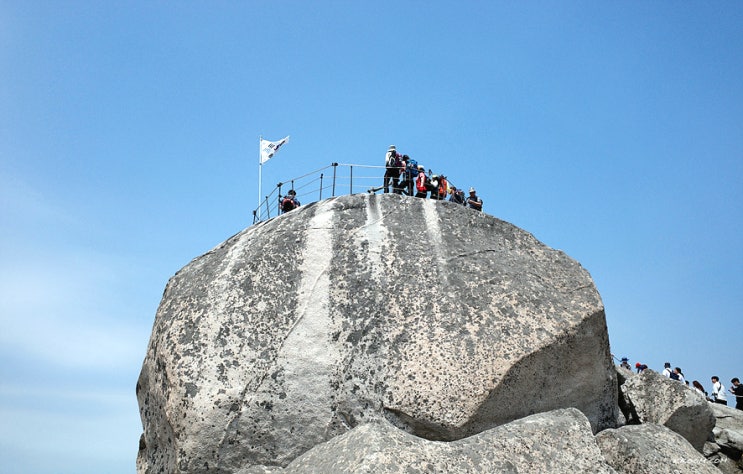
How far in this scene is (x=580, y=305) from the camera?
10.4 meters

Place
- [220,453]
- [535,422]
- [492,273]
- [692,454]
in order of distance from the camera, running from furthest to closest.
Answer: [492,273] → [692,454] → [220,453] → [535,422]

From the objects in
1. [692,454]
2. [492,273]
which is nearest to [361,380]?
[492,273]

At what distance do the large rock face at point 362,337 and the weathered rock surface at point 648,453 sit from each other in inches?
32.4

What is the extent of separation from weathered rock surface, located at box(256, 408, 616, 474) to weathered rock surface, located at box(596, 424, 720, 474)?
116cm

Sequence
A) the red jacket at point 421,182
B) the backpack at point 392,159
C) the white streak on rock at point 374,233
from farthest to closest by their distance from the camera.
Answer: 1. the backpack at point 392,159
2. the red jacket at point 421,182
3. the white streak on rock at point 374,233

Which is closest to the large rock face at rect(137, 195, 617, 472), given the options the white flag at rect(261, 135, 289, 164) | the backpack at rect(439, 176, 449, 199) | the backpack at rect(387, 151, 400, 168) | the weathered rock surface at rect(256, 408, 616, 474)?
the weathered rock surface at rect(256, 408, 616, 474)

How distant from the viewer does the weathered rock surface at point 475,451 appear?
7.27m

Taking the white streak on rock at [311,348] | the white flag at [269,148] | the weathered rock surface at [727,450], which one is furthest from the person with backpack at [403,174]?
the weathered rock surface at [727,450]

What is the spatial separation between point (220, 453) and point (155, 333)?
212cm

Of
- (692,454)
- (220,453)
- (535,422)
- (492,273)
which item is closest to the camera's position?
(535,422)

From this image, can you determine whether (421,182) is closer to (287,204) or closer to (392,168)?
(392,168)

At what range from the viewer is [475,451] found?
25.3 ft

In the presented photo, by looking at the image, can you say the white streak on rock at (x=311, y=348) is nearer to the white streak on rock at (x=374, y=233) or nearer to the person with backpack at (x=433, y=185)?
the white streak on rock at (x=374, y=233)

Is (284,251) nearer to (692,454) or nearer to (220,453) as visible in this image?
(220,453)
